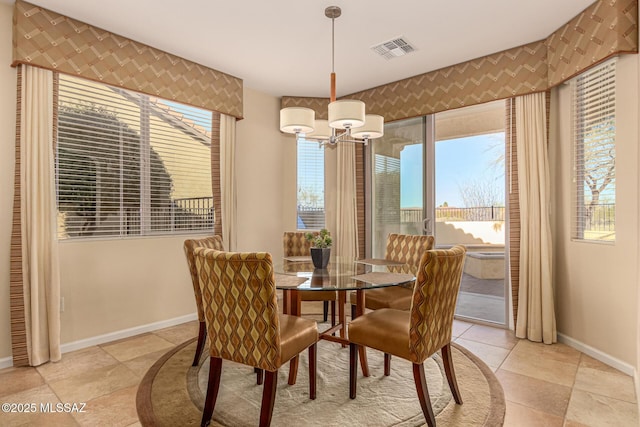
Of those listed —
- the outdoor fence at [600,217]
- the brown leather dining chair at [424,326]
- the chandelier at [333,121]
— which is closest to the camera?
the brown leather dining chair at [424,326]

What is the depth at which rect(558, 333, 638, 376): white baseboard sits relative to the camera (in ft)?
8.20

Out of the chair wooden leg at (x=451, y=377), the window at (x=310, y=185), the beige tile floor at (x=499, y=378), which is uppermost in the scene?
the window at (x=310, y=185)

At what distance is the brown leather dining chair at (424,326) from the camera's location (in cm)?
178

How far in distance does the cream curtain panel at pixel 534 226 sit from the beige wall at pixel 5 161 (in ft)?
14.1

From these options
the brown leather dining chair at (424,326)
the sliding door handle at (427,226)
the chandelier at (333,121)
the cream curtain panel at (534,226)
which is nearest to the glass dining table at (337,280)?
the brown leather dining chair at (424,326)

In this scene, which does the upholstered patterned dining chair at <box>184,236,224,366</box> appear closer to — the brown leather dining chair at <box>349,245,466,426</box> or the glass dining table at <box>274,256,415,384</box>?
the glass dining table at <box>274,256,415,384</box>

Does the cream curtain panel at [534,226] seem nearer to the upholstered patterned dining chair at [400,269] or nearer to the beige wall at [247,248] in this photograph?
the beige wall at [247,248]

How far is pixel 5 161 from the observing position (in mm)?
2619

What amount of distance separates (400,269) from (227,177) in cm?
232

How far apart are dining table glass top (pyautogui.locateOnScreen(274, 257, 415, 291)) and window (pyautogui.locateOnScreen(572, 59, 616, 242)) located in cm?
170

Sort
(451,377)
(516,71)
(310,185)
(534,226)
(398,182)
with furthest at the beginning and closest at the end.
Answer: (310,185) → (398,182) → (516,71) → (534,226) → (451,377)

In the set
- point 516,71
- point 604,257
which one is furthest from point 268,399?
point 516,71

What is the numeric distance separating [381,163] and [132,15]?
307cm

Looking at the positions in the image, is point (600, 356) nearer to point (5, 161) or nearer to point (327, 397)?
point (327, 397)
